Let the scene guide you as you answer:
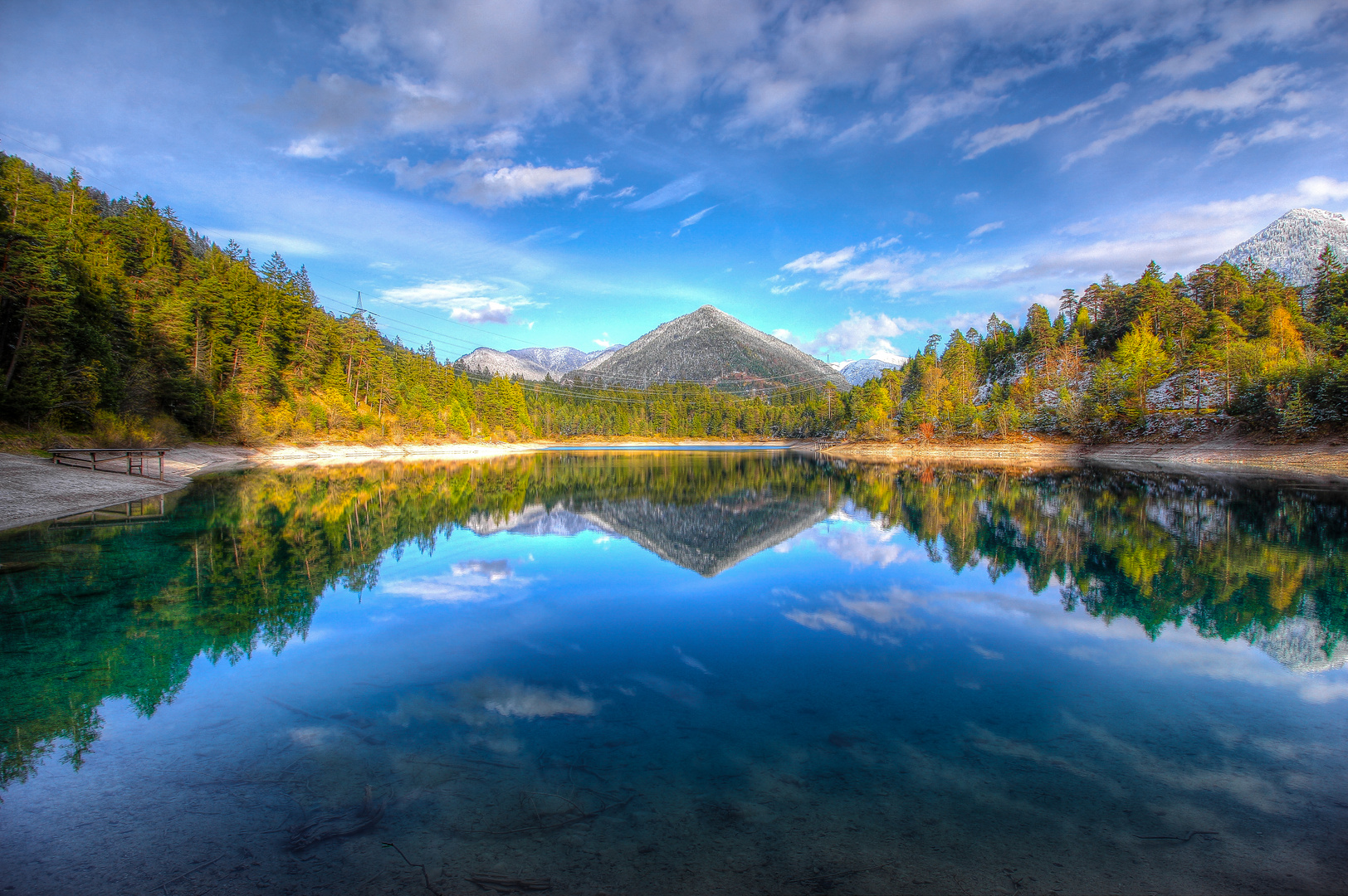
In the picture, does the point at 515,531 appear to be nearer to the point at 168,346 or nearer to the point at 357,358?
the point at 168,346

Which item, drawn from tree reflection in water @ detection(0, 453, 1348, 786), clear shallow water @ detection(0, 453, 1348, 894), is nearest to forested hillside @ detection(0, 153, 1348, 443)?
tree reflection in water @ detection(0, 453, 1348, 786)

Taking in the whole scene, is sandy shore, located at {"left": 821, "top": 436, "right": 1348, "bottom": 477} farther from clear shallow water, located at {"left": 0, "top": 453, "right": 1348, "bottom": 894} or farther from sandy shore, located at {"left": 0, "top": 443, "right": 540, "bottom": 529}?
sandy shore, located at {"left": 0, "top": 443, "right": 540, "bottom": 529}

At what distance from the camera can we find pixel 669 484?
39469 millimetres

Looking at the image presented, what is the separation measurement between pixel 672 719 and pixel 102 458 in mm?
39524

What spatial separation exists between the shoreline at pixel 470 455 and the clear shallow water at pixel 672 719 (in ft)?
27.8

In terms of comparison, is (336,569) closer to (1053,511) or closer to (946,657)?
(946,657)

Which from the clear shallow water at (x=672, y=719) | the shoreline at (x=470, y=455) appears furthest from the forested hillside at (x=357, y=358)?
the clear shallow water at (x=672, y=719)

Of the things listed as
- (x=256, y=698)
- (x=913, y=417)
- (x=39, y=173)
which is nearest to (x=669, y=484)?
(x=256, y=698)

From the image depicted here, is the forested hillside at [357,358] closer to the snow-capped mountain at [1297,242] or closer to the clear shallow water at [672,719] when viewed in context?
the clear shallow water at [672,719]

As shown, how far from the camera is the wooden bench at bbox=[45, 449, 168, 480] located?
2578 cm

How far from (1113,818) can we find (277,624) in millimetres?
11817

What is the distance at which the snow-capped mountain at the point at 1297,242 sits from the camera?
157750mm

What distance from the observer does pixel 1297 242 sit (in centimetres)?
17275

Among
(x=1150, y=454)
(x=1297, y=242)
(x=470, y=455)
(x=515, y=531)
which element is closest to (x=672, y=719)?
(x=515, y=531)
